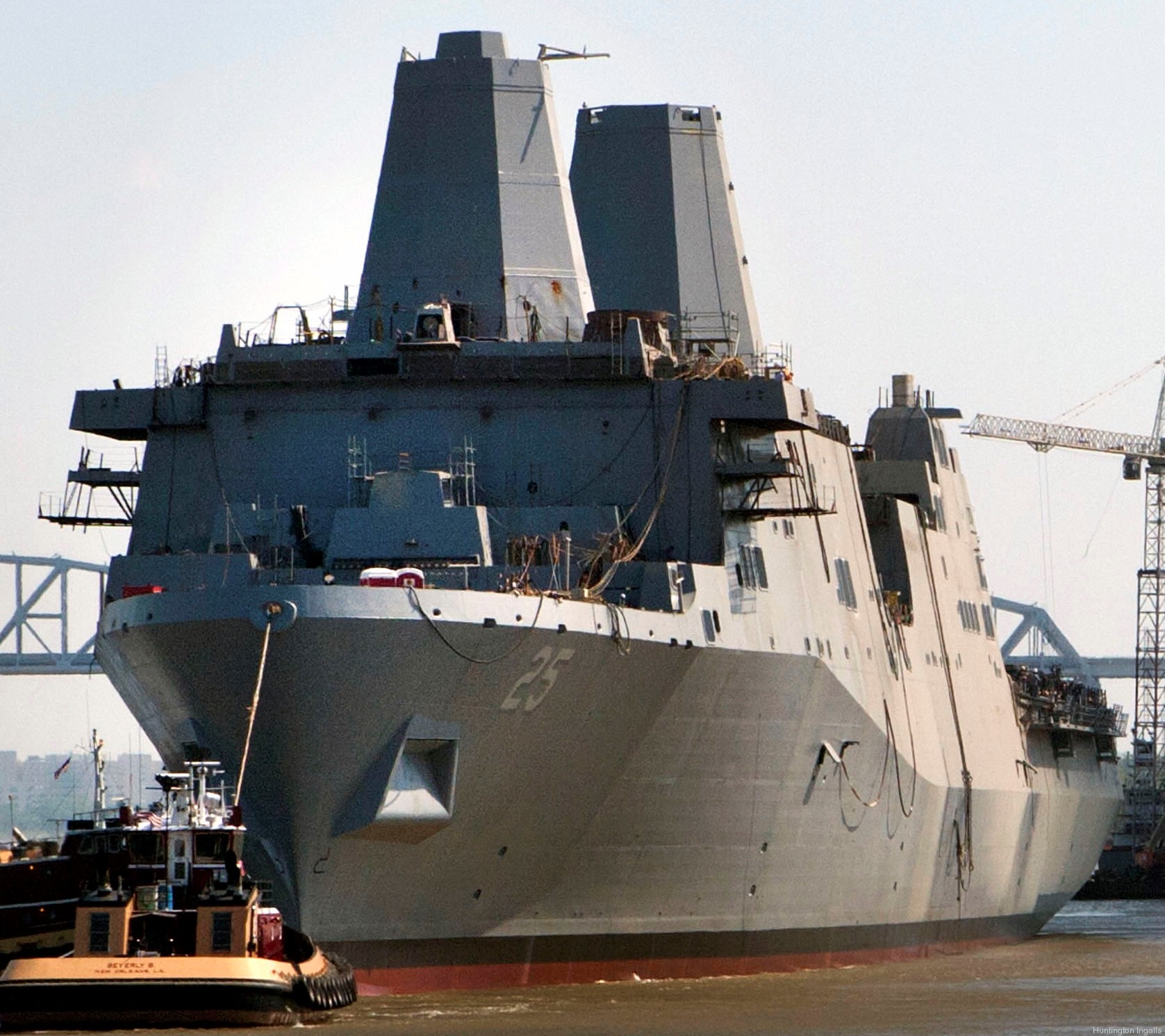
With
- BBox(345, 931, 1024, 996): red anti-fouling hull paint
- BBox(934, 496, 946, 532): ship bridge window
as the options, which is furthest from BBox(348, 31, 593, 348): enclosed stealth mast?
BBox(934, 496, 946, 532): ship bridge window

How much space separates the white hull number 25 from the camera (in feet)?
104

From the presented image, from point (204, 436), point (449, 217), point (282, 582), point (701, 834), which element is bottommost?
point (701, 834)

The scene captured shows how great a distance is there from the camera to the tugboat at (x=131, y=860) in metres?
30.5

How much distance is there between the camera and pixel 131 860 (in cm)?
3100

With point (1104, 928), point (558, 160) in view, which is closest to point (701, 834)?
point (558, 160)

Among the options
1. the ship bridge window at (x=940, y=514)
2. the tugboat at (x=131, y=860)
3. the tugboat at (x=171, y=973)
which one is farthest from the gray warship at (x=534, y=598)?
the ship bridge window at (x=940, y=514)

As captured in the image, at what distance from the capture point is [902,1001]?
34.3 metres

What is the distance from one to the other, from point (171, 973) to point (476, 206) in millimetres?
14848

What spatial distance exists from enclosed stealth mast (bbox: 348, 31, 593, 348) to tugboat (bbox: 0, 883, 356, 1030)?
11.7 meters

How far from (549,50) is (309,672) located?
46.8 feet

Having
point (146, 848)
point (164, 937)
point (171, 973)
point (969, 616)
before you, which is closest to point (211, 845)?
point (146, 848)

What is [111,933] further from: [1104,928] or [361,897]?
[1104,928]

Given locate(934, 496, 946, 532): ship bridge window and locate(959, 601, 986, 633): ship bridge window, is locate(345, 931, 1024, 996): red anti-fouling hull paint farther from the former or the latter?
locate(934, 496, 946, 532): ship bridge window
